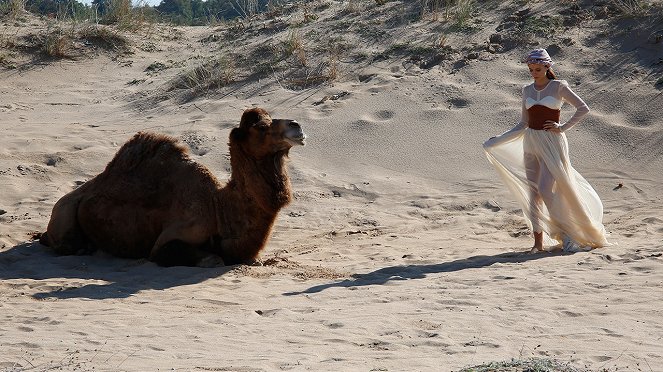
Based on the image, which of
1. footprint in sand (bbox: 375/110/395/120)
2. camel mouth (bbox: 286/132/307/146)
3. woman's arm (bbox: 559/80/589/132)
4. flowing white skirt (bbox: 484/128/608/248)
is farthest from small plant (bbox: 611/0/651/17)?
camel mouth (bbox: 286/132/307/146)

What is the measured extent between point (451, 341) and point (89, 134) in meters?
8.57

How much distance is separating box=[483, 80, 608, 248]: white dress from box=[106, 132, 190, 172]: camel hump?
305 centimetres

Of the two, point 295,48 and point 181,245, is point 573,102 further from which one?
point 295,48

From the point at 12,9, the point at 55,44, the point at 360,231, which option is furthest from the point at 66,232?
the point at 12,9

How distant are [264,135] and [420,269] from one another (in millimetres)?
1729

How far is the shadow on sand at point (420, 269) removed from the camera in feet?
27.8

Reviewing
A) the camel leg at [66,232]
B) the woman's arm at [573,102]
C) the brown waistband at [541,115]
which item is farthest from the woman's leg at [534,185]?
the camel leg at [66,232]

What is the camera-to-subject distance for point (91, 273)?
9164 mm

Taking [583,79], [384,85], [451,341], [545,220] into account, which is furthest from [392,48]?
[451,341]

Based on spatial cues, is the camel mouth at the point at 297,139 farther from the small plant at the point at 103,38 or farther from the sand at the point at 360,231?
the small plant at the point at 103,38

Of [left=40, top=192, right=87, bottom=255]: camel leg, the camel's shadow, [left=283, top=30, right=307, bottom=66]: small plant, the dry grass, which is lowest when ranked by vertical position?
the camel's shadow

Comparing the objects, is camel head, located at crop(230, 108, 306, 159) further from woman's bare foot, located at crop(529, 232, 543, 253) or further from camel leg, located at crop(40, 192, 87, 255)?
woman's bare foot, located at crop(529, 232, 543, 253)

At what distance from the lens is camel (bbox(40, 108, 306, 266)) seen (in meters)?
9.17

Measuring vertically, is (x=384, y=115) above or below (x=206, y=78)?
below
